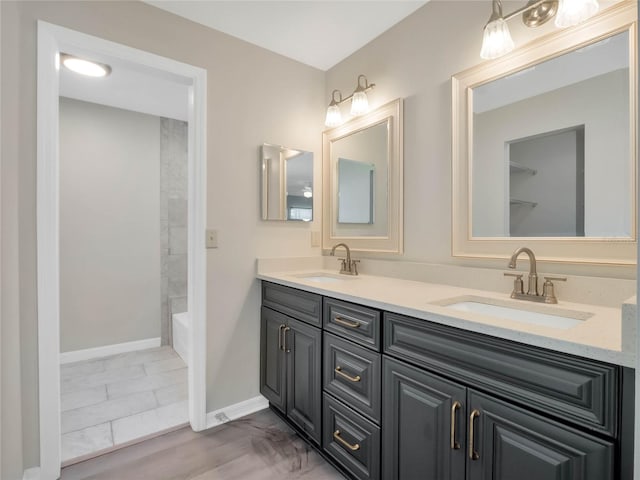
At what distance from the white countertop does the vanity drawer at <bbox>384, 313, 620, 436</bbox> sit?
3cm

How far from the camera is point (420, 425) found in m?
1.07

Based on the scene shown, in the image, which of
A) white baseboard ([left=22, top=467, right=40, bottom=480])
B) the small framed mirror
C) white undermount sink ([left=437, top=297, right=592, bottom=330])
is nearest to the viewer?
white undermount sink ([left=437, top=297, right=592, bottom=330])

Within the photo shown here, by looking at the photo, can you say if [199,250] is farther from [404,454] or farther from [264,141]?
[404,454]

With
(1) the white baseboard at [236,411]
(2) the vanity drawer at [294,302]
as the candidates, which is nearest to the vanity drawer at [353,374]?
(2) the vanity drawer at [294,302]

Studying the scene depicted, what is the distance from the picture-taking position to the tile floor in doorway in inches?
69.4

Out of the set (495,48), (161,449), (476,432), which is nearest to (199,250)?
(161,449)

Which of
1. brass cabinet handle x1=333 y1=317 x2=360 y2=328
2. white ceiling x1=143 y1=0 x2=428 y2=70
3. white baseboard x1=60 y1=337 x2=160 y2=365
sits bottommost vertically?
white baseboard x1=60 y1=337 x2=160 y2=365

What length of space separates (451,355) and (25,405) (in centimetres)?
186

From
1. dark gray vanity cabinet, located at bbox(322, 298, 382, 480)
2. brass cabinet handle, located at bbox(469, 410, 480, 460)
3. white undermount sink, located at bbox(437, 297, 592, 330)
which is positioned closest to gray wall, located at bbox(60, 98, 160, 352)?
dark gray vanity cabinet, located at bbox(322, 298, 382, 480)

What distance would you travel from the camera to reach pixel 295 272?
2160 mm

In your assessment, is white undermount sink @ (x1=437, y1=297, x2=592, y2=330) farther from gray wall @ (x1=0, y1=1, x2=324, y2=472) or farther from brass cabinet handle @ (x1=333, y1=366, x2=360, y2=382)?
gray wall @ (x1=0, y1=1, x2=324, y2=472)

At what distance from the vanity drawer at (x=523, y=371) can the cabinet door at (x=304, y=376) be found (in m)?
0.57

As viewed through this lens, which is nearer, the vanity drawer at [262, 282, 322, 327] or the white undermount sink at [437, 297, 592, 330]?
the white undermount sink at [437, 297, 592, 330]

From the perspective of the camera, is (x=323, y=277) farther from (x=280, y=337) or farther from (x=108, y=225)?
(x=108, y=225)
